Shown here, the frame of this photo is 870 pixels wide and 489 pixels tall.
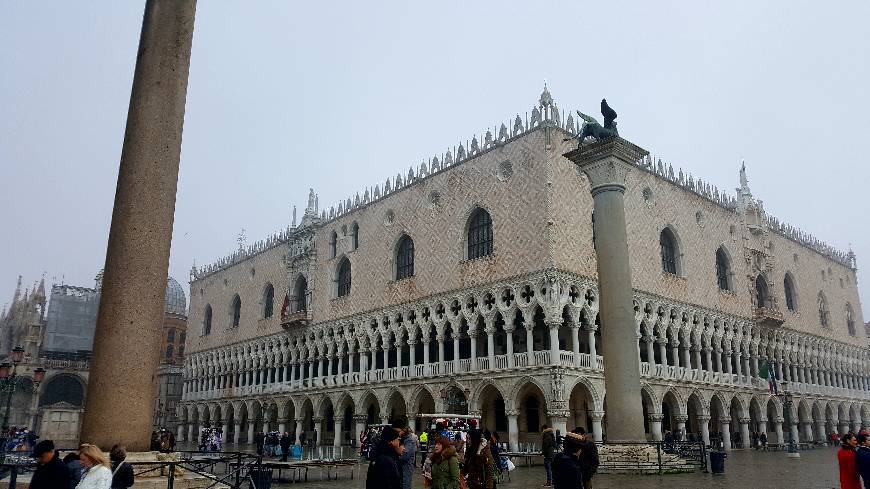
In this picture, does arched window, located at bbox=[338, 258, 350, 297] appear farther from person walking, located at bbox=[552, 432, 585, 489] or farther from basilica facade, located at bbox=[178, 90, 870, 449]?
person walking, located at bbox=[552, 432, 585, 489]

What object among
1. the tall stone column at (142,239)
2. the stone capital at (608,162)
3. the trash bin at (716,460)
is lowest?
the trash bin at (716,460)

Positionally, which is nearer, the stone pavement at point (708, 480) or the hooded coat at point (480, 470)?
the hooded coat at point (480, 470)

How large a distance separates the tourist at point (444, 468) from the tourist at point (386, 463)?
1825mm

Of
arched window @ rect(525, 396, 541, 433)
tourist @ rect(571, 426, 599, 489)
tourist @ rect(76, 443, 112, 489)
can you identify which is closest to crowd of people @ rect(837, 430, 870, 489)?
tourist @ rect(571, 426, 599, 489)

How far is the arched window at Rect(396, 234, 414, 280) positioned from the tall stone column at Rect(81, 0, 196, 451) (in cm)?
2395

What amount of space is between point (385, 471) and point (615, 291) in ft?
35.1

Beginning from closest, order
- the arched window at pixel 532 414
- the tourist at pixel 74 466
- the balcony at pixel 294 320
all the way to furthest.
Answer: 1. the tourist at pixel 74 466
2. the arched window at pixel 532 414
3. the balcony at pixel 294 320

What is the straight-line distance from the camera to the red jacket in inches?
295

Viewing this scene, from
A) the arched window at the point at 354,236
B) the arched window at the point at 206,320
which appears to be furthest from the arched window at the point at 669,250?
the arched window at the point at 206,320

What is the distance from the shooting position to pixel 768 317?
36562 millimetres

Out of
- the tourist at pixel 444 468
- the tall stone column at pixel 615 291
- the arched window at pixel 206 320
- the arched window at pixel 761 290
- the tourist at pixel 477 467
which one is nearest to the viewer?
the tourist at pixel 444 468

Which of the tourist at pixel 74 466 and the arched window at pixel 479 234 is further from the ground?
the arched window at pixel 479 234

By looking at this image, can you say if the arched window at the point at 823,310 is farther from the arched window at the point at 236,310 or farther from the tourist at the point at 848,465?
the tourist at the point at 848,465

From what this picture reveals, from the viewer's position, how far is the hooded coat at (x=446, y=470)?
702 cm
